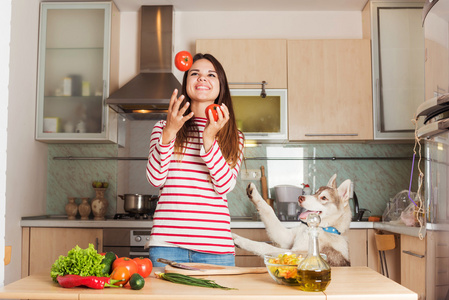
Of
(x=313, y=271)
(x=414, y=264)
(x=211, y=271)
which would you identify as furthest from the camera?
(x=414, y=264)

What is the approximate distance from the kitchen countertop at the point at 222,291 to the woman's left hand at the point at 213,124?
16.7 inches

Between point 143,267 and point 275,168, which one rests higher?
point 275,168

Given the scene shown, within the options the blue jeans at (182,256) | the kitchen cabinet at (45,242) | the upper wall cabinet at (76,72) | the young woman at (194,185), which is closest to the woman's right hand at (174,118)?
the young woman at (194,185)

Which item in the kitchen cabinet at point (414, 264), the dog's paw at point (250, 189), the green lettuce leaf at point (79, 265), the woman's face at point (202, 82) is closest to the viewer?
the green lettuce leaf at point (79, 265)

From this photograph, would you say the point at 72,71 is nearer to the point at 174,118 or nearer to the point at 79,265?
the point at 174,118

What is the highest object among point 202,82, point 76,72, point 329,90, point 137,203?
point 76,72

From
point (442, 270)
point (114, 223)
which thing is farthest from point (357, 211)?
point (114, 223)

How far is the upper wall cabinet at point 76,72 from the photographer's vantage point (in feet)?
11.6

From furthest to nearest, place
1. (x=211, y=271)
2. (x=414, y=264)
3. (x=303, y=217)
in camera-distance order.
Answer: (x=303, y=217), (x=414, y=264), (x=211, y=271)

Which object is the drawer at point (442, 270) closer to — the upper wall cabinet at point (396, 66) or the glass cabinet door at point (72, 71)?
the upper wall cabinet at point (396, 66)

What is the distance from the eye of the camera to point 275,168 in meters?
3.76

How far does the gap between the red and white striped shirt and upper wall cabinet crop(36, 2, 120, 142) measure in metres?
1.94

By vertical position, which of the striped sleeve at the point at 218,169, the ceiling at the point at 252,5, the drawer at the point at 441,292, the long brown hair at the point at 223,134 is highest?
the ceiling at the point at 252,5

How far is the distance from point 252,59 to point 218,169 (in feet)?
6.71
